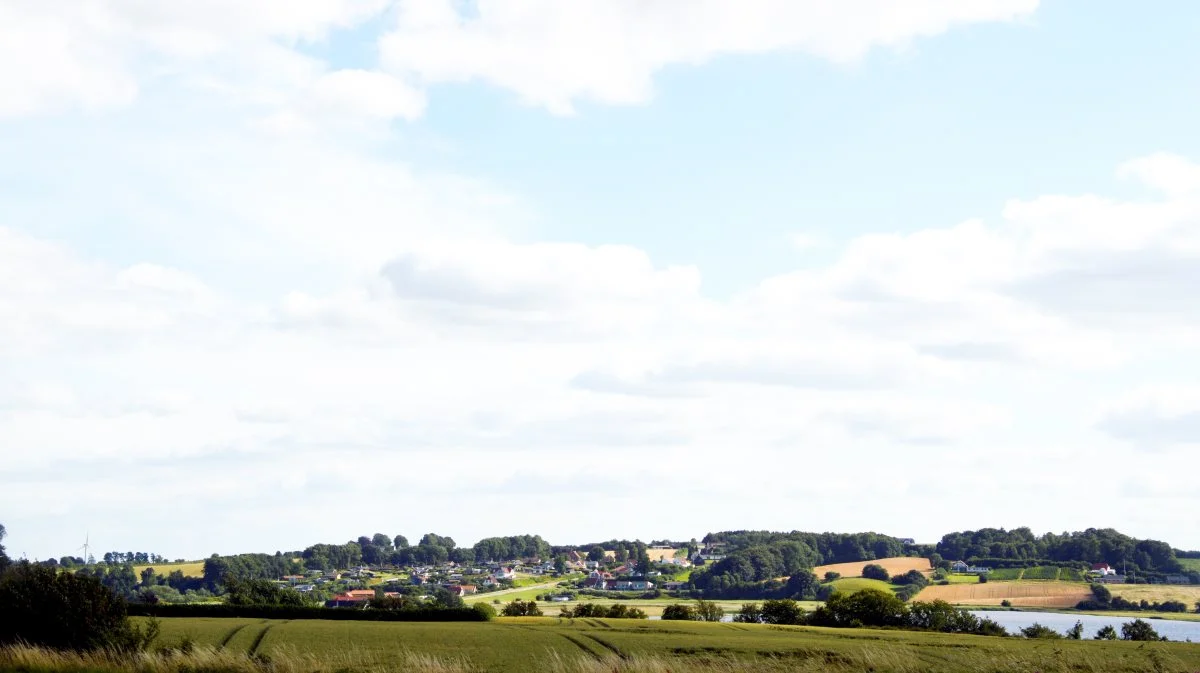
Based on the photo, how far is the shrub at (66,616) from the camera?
36.2 meters

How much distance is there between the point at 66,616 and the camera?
36.5 metres

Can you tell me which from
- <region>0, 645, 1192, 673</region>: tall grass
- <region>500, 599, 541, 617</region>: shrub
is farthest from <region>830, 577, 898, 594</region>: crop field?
<region>0, 645, 1192, 673</region>: tall grass

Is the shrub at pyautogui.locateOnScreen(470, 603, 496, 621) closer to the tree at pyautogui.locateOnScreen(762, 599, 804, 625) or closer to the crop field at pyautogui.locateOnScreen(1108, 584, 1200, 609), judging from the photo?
the tree at pyautogui.locateOnScreen(762, 599, 804, 625)

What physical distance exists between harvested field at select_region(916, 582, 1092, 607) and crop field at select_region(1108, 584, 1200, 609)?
563cm

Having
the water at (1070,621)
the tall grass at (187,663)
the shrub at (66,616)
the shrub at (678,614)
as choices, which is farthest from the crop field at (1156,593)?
the shrub at (66,616)

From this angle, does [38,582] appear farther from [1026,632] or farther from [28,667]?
[1026,632]

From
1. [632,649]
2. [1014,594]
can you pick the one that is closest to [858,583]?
[1014,594]

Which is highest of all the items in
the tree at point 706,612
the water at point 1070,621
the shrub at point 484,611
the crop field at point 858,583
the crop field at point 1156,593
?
the shrub at point 484,611

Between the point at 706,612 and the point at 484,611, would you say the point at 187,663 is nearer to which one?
the point at 484,611

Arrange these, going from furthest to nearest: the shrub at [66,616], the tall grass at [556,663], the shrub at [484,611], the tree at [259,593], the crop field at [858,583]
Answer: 1. the crop field at [858,583]
2. the tree at [259,593]
3. the shrub at [484,611]
4. the shrub at [66,616]
5. the tall grass at [556,663]

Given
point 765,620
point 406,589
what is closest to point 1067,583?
point 406,589

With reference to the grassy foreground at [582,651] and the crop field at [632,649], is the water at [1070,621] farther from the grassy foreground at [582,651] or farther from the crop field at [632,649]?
the crop field at [632,649]

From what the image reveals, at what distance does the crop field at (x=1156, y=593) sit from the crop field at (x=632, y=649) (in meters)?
142

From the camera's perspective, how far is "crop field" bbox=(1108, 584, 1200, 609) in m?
176
